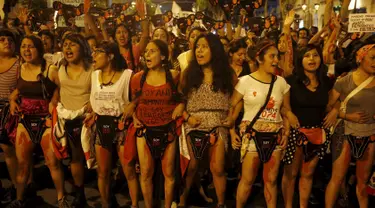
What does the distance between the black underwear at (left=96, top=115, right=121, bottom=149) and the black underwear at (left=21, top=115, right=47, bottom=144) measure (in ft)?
2.53

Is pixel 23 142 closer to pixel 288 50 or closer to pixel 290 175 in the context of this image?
pixel 290 175

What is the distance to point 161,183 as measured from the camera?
5.34 meters

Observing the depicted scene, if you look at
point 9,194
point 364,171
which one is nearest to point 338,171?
point 364,171

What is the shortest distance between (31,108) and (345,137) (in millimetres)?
3668

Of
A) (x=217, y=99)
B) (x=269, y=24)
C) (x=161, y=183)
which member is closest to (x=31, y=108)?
(x=161, y=183)

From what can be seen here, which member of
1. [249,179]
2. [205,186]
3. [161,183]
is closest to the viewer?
[249,179]

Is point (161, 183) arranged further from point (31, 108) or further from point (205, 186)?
point (31, 108)

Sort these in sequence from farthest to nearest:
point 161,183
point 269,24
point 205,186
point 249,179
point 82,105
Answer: point 269,24
point 205,186
point 161,183
point 82,105
point 249,179

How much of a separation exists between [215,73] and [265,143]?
3.10ft

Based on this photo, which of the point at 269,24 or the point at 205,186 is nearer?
the point at 205,186

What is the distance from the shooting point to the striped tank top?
4.97m

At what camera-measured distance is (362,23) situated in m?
6.03

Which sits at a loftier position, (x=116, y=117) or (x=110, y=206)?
(x=116, y=117)

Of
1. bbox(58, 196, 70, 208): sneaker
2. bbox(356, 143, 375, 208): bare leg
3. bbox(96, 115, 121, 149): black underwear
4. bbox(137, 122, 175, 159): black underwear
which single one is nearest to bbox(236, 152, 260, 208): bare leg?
bbox(137, 122, 175, 159): black underwear
